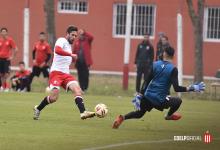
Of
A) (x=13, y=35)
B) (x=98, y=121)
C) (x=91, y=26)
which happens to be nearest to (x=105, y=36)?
(x=91, y=26)

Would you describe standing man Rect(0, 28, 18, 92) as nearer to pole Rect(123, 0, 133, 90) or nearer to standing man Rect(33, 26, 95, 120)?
pole Rect(123, 0, 133, 90)

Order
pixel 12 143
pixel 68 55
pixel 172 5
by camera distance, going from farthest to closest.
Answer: pixel 172 5 < pixel 68 55 < pixel 12 143

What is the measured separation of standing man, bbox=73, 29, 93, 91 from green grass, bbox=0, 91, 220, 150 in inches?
254

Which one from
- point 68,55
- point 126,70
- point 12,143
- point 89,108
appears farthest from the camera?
point 126,70

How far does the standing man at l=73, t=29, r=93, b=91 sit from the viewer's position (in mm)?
35031

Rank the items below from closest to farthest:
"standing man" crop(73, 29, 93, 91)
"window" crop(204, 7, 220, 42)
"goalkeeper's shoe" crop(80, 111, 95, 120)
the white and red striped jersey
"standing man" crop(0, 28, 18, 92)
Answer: "goalkeeper's shoe" crop(80, 111, 95, 120) < the white and red striped jersey < "standing man" crop(0, 28, 18, 92) < "standing man" crop(73, 29, 93, 91) < "window" crop(204, 7, 220, 42)

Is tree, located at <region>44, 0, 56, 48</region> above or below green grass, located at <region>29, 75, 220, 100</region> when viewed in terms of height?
above

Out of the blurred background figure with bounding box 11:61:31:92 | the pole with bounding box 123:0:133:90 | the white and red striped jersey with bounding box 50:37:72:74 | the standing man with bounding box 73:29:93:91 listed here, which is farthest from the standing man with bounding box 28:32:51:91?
the white and red striped jersey with bounding box 50:37:72:74

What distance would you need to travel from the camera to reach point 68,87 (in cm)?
2161

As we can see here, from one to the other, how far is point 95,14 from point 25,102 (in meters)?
19.5

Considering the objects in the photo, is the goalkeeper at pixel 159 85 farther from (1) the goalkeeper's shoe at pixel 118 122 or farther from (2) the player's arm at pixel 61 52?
(2) the player's arm at pixel 61 52

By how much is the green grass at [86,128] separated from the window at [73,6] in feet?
58.8

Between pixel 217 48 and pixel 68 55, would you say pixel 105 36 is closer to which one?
pixel 217 48

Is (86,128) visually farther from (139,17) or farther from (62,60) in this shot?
(139,17)
